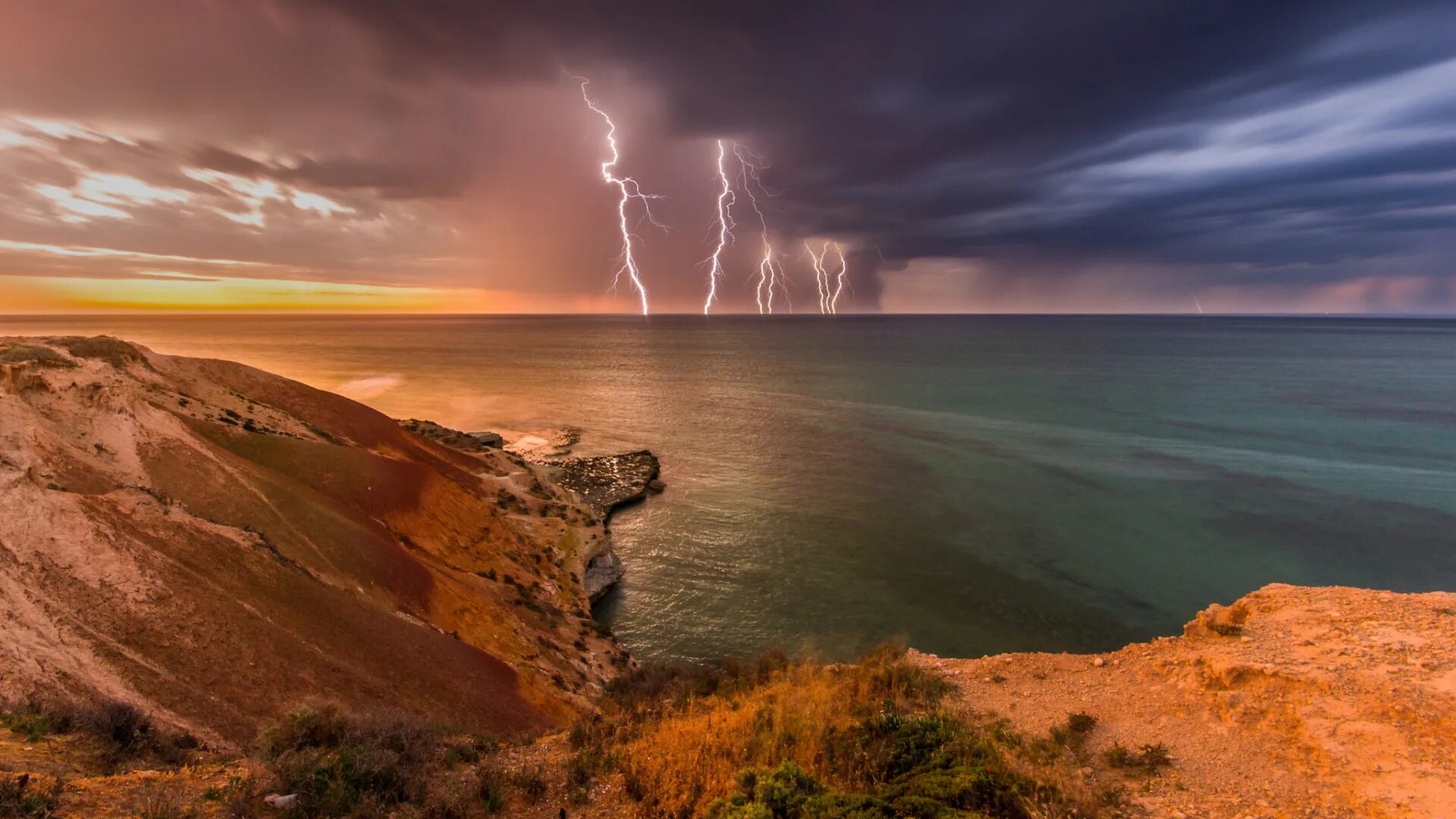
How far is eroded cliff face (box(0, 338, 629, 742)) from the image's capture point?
10219 mm

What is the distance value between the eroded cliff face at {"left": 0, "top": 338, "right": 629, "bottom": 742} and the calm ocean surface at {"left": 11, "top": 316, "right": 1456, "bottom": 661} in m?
5.57

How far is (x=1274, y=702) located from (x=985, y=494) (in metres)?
24.9

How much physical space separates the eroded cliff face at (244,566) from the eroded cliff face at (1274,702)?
11533 mm

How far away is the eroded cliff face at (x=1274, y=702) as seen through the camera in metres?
8.34

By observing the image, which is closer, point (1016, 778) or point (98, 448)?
point (1016, 778)

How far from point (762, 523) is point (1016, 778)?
2303cm

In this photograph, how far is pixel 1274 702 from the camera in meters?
10.4

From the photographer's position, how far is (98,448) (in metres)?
15.6

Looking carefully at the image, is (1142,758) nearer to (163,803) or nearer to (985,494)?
(163,803)

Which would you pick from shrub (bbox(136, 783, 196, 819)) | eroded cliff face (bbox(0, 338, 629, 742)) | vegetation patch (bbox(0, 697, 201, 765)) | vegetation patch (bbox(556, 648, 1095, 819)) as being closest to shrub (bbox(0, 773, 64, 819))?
shrub (bbox(136, 783, 196, 819))

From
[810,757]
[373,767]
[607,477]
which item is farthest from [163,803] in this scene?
[607,477]

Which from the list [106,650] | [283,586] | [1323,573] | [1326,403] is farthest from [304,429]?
[1326,403]

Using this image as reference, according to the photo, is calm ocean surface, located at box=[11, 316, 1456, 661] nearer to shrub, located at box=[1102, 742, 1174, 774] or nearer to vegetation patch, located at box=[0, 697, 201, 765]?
shrub, located at box=[1102, 742, 1174, 774]

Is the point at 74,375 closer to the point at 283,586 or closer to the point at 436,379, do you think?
the point at 283,586
